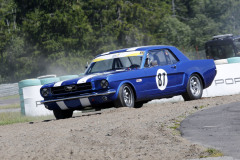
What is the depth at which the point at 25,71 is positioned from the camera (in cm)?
5259

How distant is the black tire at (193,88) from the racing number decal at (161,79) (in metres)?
0.80

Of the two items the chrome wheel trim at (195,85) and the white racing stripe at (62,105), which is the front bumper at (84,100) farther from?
the chrome wheel trim at (195,85)

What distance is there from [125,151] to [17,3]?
1883 inches

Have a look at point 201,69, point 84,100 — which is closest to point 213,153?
point 84,100

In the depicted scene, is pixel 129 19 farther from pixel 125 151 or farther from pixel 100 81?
pixel 125 151

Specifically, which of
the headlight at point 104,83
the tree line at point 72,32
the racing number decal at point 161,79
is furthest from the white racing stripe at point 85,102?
the tree line at point 72,32

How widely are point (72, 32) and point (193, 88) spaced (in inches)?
1445

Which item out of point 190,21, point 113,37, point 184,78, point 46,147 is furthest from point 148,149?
point 190,21

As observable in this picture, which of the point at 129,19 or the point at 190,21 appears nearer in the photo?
the point at 129,19

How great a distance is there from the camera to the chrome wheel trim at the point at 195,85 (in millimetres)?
13078

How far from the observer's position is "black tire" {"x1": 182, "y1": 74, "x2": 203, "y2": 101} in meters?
12.9

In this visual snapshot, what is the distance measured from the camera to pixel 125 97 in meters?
11.4

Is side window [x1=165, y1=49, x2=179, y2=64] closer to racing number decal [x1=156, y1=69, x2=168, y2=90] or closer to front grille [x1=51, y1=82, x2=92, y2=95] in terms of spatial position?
racing number decal [x1=156, y1=69, x2=168, y2=90]

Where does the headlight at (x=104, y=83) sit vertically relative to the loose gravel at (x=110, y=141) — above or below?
above
